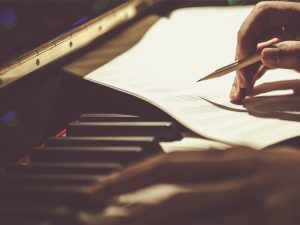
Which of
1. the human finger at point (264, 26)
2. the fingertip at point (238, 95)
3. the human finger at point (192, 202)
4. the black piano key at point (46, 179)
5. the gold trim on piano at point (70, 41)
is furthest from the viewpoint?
the human finger at point (264, 26)

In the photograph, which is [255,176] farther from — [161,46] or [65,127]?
[161,46]

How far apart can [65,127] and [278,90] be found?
567 millimetres

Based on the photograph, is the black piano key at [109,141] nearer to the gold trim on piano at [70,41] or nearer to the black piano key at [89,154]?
the black piano key at [89,154]

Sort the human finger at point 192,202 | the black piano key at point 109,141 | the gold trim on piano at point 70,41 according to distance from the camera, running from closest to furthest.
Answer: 1. the human finger at point 192,202
2. the black piano key at point 109,141
3. the gold trim on piano at point 70,41

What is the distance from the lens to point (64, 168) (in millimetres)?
763

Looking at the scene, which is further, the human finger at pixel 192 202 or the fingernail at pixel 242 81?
the fingernail at pixel 242 81

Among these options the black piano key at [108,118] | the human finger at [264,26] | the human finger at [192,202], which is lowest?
the human finger at [192,202]

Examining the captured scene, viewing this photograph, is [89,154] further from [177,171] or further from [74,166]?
[177,171]

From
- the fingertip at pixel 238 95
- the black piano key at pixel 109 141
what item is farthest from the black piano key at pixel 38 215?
the fingertip at pixel 238 95

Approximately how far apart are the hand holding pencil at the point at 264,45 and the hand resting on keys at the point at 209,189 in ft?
1.36

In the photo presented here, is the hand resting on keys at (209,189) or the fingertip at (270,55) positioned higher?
the fingertip at (270,55)

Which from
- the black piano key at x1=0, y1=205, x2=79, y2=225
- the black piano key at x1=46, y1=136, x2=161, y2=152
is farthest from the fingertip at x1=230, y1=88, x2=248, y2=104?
the black piano key at x1=0, y1=205, x2=79, y2=225

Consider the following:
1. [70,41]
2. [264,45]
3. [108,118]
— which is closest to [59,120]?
[108,118]

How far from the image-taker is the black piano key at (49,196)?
0.65 meters
